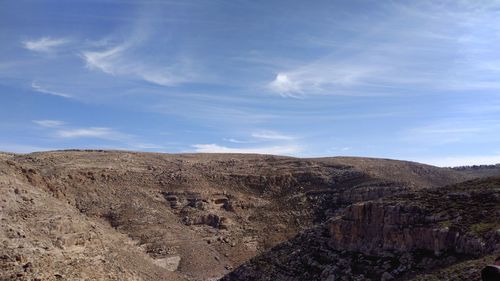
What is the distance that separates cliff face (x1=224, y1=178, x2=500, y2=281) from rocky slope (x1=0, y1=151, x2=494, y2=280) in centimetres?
374

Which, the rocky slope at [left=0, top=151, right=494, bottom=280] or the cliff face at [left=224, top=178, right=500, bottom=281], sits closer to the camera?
the cliff face at [left=224, top=178, right=500, bottom=281]

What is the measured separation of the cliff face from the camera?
22906 millimetres

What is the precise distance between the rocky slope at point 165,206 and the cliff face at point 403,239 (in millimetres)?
3744

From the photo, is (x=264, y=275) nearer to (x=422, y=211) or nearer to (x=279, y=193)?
(x=422, y=211)

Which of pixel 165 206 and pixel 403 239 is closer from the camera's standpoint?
pixel 403 239

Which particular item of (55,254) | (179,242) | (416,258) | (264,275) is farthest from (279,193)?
(416,258)

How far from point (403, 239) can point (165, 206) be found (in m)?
38.2

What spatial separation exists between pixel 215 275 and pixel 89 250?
1386 cm

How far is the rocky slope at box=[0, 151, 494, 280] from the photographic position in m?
34.6

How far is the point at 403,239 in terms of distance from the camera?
26.2 meters

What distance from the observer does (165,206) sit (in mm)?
59688

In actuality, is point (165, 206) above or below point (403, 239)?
above

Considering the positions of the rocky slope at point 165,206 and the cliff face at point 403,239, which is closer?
Result: the cliff face at point 403,239

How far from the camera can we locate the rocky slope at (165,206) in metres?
34.6
